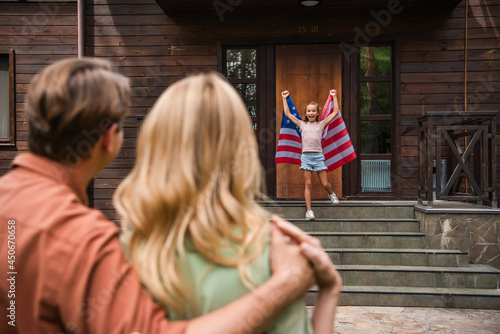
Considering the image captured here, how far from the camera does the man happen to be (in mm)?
857

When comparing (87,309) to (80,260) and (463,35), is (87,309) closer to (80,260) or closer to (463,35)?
(80,260)

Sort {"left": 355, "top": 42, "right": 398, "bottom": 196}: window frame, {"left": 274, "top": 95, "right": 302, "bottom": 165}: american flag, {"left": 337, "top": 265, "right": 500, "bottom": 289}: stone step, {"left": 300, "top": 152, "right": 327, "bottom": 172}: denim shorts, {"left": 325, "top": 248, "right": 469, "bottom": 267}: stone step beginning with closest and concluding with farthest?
1. {"left": 337, "top": 265, "right": 500, "bottom": 289}: stone step
2. {"left": 325, "top": 248, "right": 469, "bottom": 267}: stone step
3. {"left": 300, "top": 152, "right": 327, "bottom": 172}: denim shorts
4. {"left": 274, "top": 95, "right": 302, "bottom": 165}: american flag
5. {"left": 355, "top": 42, "right": 398, "bottom": 196}: window frame

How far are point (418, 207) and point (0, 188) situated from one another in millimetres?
5769

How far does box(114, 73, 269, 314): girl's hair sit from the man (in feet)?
0.20

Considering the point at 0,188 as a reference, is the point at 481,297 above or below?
below

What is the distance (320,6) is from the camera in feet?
23.5

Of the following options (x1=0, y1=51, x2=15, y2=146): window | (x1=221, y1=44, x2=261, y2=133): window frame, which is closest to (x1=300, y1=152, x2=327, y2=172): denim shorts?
(x1=221, y1=44, x2=261, y2=133): window frame

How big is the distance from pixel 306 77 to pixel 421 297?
4051mm

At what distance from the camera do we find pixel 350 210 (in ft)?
21.0

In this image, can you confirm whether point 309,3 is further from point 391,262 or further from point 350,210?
point 391,262

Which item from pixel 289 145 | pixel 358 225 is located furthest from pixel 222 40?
pixel 358 225

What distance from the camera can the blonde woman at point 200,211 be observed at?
0.95m

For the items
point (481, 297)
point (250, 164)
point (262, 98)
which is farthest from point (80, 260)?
point (262, 98)

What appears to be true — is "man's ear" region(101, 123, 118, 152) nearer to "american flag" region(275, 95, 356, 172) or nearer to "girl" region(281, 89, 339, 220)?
"girl" region(281, 89, 339, 220)
